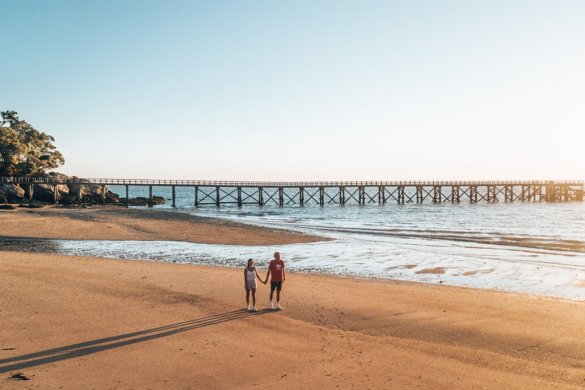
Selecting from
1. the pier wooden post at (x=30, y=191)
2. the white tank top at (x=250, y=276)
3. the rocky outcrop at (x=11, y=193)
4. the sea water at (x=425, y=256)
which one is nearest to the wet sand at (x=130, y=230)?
the sea water at (x=425, y=256)

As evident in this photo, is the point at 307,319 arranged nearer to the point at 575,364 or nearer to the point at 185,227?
the point at 575,364

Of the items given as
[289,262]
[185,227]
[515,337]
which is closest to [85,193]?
[185,227]

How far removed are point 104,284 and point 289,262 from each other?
27.2ft

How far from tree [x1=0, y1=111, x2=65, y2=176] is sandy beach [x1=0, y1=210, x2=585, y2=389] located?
5067cm

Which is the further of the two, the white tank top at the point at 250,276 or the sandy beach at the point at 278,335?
the white tank top at the point at 250,276

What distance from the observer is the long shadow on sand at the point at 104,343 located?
723 centimetres

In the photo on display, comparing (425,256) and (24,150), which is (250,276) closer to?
(425,256)

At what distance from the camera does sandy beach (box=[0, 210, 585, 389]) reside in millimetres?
6848

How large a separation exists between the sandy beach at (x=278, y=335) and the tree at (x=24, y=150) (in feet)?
166

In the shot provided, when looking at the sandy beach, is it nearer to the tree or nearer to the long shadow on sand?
the long shadow on sand

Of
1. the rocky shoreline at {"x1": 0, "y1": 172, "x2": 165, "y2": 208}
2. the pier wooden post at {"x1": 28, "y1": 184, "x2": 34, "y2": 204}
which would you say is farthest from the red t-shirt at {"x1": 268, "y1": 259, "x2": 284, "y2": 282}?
the pier wooden post at {"x1": 28, "y1": 184, "x2": 34, "y2": 204}

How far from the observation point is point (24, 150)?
59.1 meters

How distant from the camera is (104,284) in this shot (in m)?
13.0

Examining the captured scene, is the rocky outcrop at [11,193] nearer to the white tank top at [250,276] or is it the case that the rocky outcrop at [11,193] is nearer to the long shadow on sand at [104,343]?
the white tank top at [250,276]
